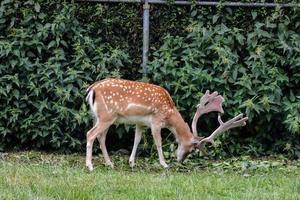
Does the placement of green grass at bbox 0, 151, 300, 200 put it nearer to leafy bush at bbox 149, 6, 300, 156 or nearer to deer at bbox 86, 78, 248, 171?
deer at bbox 86, 78, 248, 171

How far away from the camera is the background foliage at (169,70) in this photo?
9422 mm

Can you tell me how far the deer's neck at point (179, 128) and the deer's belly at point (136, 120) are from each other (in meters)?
0.28

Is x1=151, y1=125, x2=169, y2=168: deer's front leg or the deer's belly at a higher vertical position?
the deer's belly

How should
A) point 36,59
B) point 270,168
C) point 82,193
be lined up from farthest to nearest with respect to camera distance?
point 36,59 < point 270,168 < point 82,193

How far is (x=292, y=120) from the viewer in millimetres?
9094

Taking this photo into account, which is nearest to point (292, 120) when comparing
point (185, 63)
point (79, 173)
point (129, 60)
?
point (185, 63)

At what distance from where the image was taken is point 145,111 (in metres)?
8.66

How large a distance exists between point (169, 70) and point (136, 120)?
1.17m

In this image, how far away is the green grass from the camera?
19.9 feet

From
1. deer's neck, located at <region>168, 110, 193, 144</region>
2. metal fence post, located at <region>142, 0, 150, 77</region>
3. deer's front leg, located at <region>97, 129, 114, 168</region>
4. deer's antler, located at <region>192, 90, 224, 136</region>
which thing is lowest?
deer's front leg, located at <region>97, 129, 114, 168</region>

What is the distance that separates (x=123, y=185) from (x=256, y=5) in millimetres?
4384

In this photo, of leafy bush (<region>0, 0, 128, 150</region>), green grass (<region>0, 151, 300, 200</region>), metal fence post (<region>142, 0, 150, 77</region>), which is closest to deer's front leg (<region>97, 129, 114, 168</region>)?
green grass (<region>0, 151, 300, 200</region>)

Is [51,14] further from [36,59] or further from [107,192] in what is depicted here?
[107,192]

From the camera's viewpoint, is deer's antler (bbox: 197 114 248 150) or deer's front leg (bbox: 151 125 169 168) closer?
deer's antler (bbox: 197 114 248 150)
